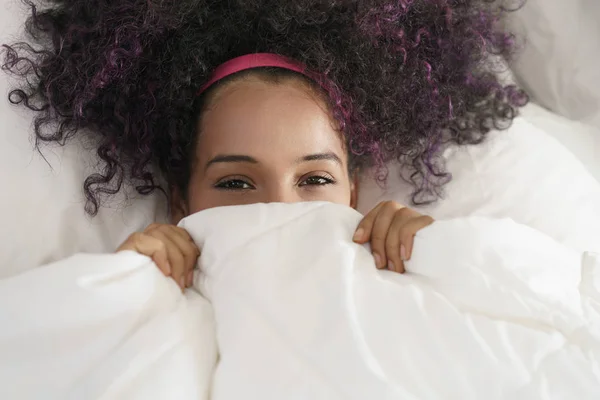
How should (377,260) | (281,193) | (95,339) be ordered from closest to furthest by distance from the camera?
(95,339)
(377,260)
(281,193)

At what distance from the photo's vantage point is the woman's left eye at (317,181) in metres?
0.95

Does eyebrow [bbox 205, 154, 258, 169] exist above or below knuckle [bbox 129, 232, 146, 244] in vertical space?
above

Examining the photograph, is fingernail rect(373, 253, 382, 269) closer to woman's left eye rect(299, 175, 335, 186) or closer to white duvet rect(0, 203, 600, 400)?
white duvet rect(0, 203, 600, 400)

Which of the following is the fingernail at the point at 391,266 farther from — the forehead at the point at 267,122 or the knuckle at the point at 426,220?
the forehead at the point at 267,122

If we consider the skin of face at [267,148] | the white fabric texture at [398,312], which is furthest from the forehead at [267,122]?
the white fabric texture at [398,312]

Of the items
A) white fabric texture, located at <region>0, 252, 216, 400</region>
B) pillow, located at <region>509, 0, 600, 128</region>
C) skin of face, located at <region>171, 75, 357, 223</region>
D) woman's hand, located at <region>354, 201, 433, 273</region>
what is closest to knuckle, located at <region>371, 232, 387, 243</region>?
woman's hand, located at <region>354, 201, 433, 273</region>

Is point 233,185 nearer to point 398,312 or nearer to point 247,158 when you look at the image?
point 247,158

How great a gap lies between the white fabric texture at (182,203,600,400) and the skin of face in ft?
0.39

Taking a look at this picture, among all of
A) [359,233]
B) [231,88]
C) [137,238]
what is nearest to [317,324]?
[359,233]

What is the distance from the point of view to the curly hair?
0.95m

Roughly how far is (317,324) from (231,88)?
0.46 meters

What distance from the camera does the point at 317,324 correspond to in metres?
0.67

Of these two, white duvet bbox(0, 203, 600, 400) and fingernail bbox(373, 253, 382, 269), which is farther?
fingernail bbox(373, 253, 382, 269)

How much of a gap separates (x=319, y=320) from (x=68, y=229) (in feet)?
1.50
